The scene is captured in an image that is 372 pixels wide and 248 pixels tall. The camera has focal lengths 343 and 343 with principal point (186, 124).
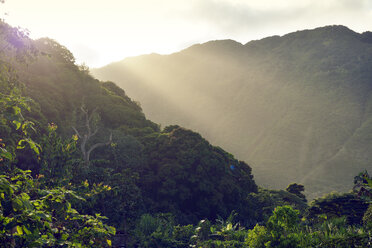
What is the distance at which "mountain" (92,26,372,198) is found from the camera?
10562 centimetres

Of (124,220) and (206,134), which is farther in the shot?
(206,134)

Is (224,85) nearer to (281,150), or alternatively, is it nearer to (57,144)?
(281,150)

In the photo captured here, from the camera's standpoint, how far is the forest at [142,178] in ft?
46.6

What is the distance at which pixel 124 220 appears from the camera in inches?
805

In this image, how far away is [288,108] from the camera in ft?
470

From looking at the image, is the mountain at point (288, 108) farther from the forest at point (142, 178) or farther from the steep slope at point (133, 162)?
the steep slope at point (133, 162)

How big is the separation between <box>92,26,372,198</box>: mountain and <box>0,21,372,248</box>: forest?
60891 mm

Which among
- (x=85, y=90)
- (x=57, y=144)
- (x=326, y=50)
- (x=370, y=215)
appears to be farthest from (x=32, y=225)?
(x=326, y=50)

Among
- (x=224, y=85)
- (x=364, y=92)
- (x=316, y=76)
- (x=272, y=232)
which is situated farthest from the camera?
(x=224, y=85)

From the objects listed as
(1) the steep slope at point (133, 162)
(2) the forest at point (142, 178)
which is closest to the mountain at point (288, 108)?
(2) the forest at point (142, 178)

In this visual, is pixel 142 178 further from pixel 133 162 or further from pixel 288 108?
pixel 288 108

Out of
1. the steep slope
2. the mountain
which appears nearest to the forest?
the steep slope

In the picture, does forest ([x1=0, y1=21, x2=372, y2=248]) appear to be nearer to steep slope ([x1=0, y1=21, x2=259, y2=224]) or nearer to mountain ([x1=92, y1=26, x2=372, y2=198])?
steep slope ([x1=0, y1=21, x2=259, y2=224])

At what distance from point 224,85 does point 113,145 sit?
155 meters
